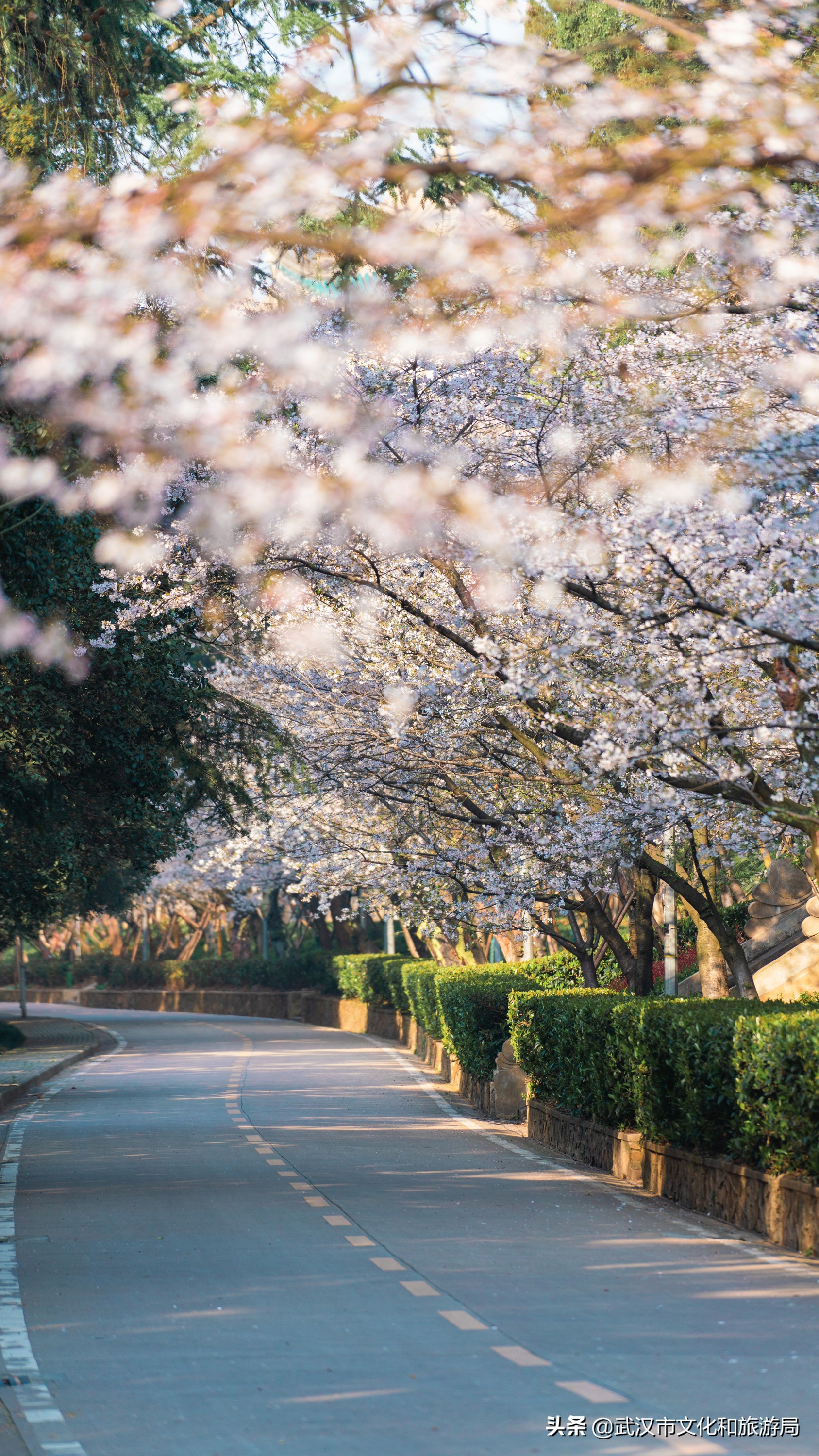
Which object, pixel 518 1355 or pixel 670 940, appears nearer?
pixel 518 1355

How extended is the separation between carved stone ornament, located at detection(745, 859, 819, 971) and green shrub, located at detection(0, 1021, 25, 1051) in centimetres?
2243

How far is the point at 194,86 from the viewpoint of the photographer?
44.0ft

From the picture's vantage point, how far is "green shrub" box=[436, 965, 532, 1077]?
23562mm

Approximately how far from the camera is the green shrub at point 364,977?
148ft

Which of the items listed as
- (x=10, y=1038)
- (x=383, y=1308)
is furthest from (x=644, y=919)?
(x=10, y=1038)

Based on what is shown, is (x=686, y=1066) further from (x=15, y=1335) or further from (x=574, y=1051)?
(x=15, y=1335)

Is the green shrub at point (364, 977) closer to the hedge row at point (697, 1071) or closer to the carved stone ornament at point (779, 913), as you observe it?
the carved stone ornament at point (779, 913)

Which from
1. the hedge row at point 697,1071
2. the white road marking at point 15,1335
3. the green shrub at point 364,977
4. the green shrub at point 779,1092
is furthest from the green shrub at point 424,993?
the green shrub at point 779,1092

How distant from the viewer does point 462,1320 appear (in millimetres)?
8633

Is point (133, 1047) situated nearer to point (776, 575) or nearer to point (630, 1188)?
point (630, 1188)

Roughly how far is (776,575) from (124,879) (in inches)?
1466

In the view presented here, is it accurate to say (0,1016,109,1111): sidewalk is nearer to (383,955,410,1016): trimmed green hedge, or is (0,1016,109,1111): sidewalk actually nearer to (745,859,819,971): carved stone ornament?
(383,955,410,1016): trimmed green hedge

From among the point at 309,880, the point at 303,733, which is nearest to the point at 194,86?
Answer: the point at 303,733

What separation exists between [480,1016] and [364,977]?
23.8m
